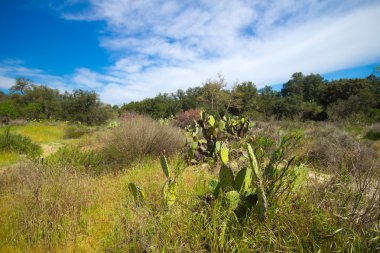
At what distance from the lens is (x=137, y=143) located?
5727 millimetres

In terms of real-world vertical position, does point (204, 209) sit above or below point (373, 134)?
above

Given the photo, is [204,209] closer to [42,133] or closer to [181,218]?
[181,218]

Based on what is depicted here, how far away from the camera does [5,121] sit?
23.8 meters

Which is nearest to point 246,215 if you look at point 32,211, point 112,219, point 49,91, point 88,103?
point 112,219

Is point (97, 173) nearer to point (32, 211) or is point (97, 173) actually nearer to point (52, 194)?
point (52, 194)

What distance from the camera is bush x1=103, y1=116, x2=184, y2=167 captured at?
561 centimetres

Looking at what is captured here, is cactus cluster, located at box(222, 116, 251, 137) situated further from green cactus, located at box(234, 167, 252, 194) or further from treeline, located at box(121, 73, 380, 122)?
treeline, located at box(121, 73, 380, 122)

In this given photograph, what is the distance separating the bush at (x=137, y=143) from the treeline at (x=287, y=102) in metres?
14.7

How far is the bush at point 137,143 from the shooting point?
5605 mm

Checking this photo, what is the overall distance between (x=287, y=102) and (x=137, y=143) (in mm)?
32305

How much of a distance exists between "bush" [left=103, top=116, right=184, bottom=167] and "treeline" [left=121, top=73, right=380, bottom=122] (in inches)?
578

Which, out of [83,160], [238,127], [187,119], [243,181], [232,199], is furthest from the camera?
[187,119]

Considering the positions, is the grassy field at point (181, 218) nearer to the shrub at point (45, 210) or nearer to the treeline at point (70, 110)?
the shrub at point (45, 210)

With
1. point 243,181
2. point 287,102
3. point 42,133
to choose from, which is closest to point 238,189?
point 243,181
